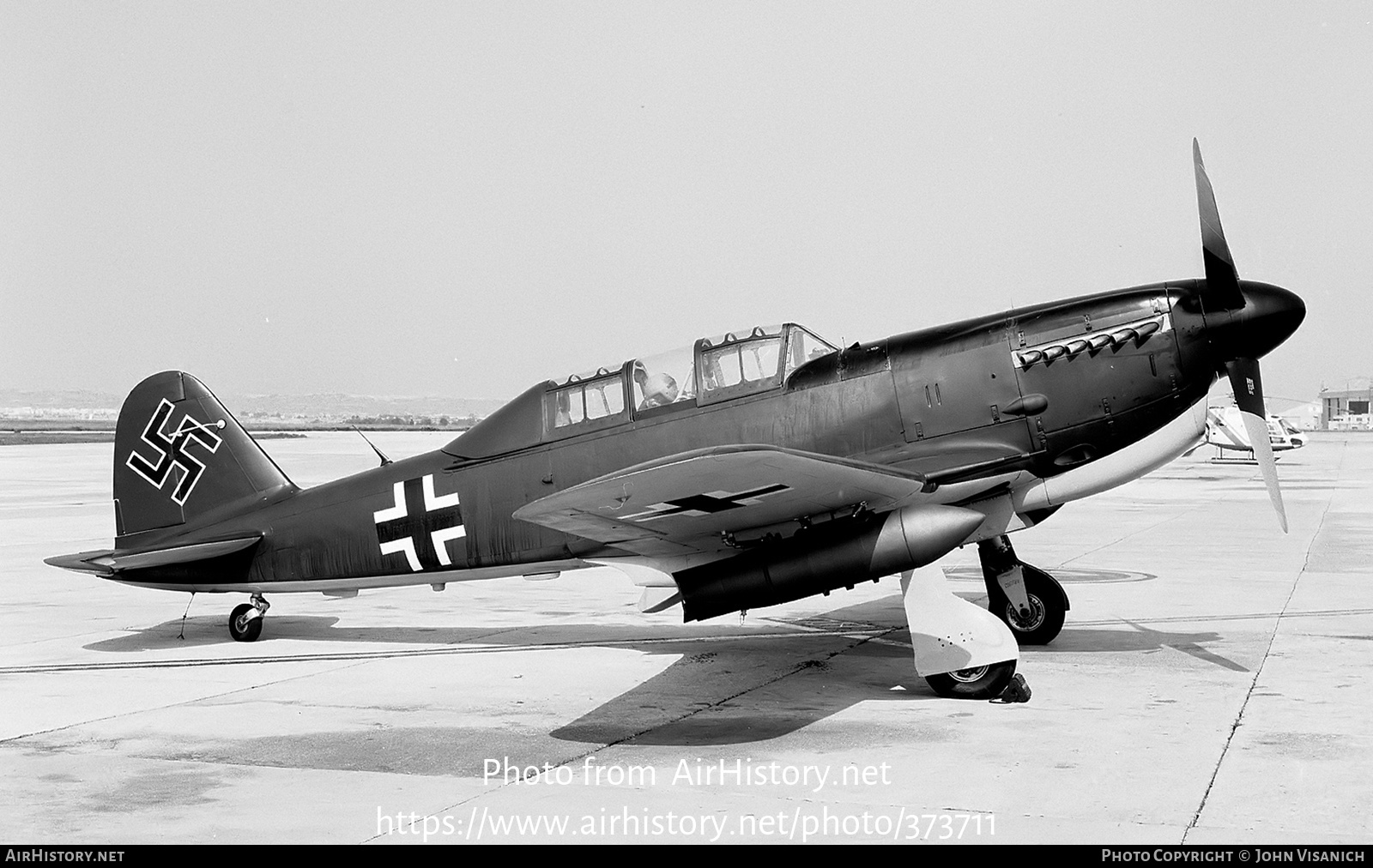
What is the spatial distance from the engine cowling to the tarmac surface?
0.64 m

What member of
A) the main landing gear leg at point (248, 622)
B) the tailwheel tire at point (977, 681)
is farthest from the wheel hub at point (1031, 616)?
the main landing gear leg at point (248, 622)

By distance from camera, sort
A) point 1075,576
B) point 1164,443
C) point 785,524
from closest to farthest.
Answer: point 785,524 < point 1164,443 < point 1075,576

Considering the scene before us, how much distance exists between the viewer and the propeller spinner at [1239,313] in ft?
25.7

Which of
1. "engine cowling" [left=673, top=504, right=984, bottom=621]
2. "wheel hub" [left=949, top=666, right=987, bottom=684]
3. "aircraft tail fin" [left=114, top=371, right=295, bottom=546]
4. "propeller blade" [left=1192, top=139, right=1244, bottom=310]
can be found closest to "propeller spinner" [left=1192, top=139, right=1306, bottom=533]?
"propeller blade" [left=1192, top=139, right=1244, bottom=310]

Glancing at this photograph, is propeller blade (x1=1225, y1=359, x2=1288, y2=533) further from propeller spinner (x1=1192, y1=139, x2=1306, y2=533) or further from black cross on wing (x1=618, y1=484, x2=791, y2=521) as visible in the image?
black cross on wing (x1=618, y1=484, x2=791, y2=521)

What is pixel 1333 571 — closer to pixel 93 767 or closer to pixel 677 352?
pixel 677 352

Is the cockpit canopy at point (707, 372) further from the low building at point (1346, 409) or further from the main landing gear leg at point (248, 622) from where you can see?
the low building at point (1346, 409)

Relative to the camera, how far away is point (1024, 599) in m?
9.31

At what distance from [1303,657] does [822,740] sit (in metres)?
4.13

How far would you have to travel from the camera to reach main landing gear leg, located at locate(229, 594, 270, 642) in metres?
10.1

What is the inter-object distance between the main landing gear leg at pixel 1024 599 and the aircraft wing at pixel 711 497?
1.94m

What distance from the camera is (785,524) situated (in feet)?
25.2
